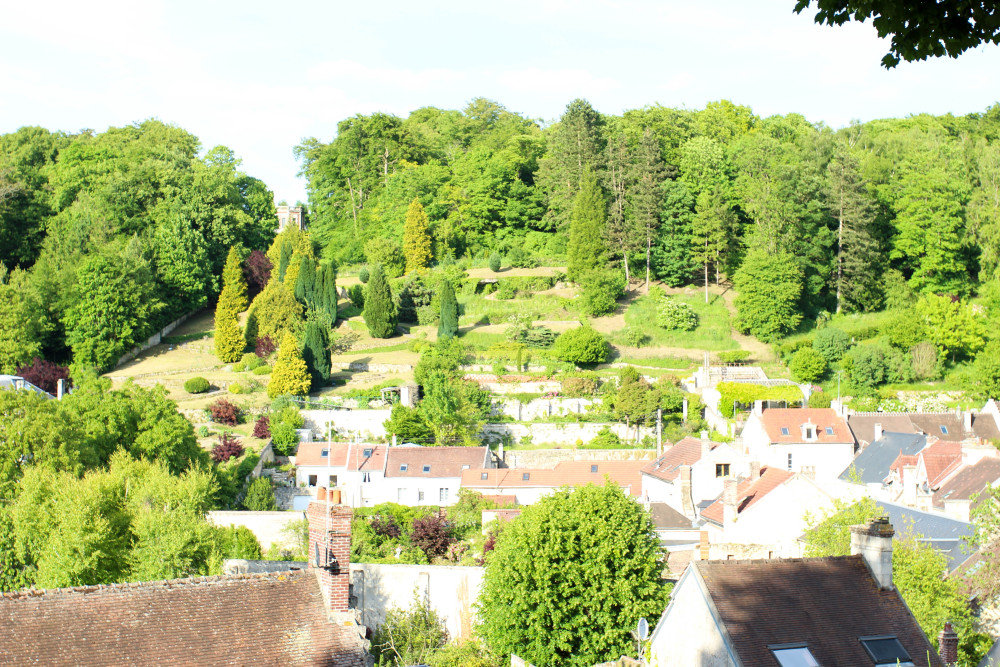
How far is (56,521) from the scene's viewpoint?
72.6 ft

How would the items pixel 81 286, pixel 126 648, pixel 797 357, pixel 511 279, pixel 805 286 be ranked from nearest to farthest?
pixel 126 648
pixel 797 357
pixel 81 286
pixel 805 286
pixel 511 279

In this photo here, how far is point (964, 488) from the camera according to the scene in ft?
88.4

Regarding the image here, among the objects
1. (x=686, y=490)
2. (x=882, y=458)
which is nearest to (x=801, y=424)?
Answer: (x=882, y=458)

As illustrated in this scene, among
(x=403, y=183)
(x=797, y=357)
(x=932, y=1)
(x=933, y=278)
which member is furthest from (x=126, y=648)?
(x=403, y=183)

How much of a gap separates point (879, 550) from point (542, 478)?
74.0ft

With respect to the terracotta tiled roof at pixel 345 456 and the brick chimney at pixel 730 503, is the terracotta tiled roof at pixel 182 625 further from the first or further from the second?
the terracotta tiled roof at pixel 345 456

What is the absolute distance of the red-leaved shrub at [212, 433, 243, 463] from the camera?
37559mm

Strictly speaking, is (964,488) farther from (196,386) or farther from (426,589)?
(196,386)

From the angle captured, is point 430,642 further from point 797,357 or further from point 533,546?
point 797,357

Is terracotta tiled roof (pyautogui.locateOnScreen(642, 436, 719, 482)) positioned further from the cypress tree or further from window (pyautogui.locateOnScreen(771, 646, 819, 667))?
window (pyautogui.locateOnScreen(771, 646, 819, 667))

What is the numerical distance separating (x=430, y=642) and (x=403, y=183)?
45444mm

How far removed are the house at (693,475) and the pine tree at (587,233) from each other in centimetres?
2172

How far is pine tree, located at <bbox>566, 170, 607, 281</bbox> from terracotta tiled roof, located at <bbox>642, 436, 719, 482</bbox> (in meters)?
20.2

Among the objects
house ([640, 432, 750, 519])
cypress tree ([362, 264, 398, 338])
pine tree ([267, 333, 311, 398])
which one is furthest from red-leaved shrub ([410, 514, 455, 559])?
cypress tree ([362, 264, 398, 338])
